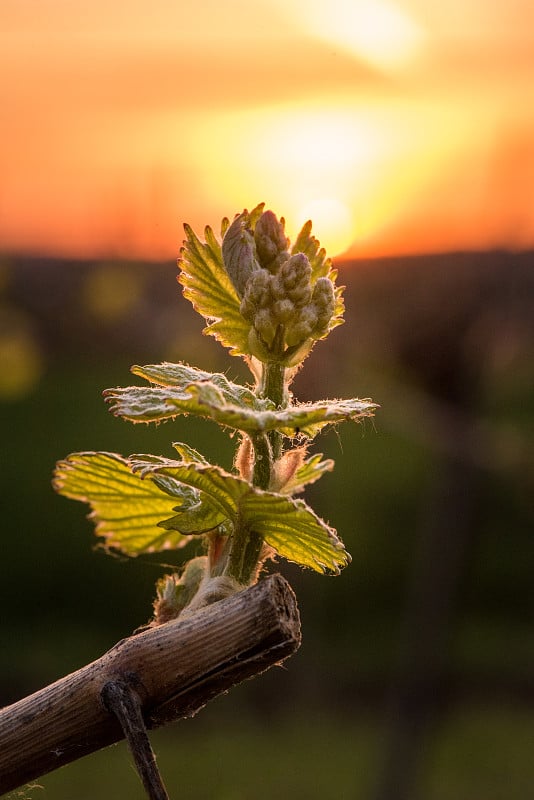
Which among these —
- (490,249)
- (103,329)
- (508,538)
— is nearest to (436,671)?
(490,249)

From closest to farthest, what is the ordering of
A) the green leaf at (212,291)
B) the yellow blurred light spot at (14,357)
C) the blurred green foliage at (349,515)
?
the green leaf at (212,291) → the yellow blurred light spot at (14,357) → the blurred green foliage at (349,515)

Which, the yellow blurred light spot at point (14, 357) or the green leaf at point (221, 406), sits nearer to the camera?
the green leaf at point (221, 406)

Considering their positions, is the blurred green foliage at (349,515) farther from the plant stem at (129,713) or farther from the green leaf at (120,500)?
the plant stem at (129,713)

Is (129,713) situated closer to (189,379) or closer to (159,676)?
(159,676)

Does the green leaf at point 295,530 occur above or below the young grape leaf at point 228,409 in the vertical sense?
below

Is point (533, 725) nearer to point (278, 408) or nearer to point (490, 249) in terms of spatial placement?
point (490, 249)

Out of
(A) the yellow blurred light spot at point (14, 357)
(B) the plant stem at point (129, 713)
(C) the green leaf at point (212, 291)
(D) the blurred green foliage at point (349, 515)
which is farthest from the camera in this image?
(D) the blurred green foliage at point (349, 515)

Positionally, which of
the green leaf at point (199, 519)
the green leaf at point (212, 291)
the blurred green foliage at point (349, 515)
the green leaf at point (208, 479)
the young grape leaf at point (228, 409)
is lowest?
the blurred green foliage at point (349, 515)

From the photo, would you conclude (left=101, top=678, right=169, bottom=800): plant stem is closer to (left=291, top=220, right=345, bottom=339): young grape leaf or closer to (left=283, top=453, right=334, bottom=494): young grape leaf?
(left=283, top=453, right=334, bottom=494): young grape leaf

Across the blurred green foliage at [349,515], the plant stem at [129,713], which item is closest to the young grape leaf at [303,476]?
the plant stem at [129,713]
